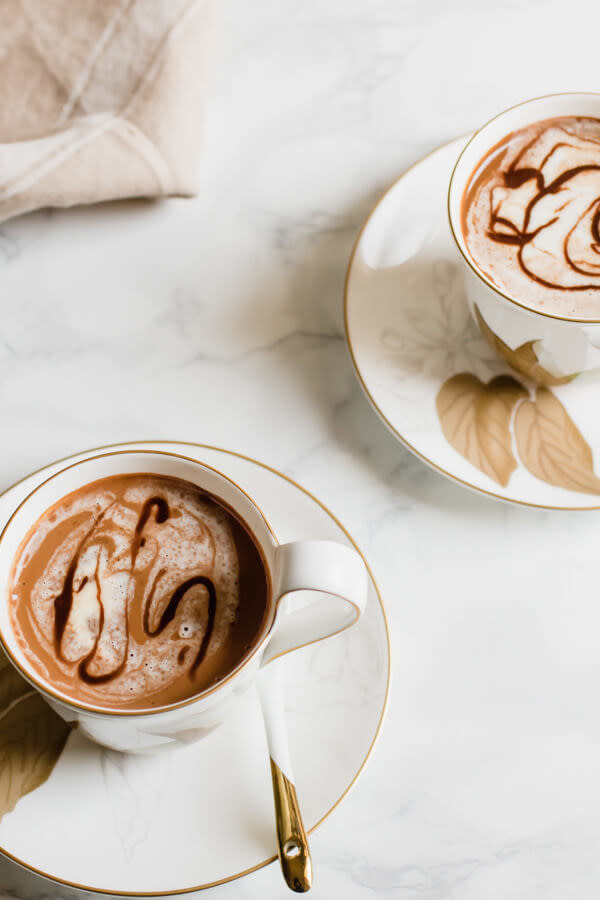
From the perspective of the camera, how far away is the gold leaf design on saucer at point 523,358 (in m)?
0.96

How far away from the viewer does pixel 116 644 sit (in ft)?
2.47

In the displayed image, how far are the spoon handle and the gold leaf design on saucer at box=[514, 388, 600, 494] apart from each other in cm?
33

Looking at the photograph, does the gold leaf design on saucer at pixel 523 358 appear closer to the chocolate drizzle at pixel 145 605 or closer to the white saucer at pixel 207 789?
the white saucer at pixel 207 789

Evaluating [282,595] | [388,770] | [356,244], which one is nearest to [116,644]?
[282,595]

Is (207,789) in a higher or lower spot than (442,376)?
lower

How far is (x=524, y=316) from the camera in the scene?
91 centimetres

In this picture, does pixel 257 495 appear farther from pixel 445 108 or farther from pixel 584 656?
pixel 445 108

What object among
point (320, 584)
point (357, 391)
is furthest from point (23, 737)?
point (357, 391)

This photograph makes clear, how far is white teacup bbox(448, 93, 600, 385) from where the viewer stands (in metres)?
0.90

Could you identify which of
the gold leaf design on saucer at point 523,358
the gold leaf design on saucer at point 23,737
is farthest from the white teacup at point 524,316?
the gold leaf design on saucer at point 23,737

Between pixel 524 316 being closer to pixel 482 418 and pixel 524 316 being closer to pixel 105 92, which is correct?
pixel 482 418

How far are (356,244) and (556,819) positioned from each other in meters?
0.63

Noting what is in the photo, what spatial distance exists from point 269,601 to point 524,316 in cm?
38

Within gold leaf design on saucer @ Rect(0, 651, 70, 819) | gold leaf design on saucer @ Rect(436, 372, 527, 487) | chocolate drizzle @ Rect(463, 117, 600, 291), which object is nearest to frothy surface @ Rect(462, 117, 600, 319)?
chocolate drizzle @ Rect(463, 117, 600, 291)
